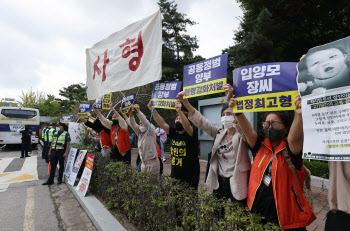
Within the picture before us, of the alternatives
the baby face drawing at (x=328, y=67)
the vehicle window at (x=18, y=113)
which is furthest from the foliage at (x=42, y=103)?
the baby face drawing at (x=328, y=67)

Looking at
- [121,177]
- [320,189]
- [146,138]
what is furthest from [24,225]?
[320,189]

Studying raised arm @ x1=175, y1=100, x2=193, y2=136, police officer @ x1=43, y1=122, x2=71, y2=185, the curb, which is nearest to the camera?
raised arm @ x1=175, y1=100, x2=193, y2=136

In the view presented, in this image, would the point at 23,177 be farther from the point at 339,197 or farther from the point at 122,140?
the point at 339,197

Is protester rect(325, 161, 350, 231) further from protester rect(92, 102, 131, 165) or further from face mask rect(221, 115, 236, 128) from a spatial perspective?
protester rect(92, 102, 131, 165)

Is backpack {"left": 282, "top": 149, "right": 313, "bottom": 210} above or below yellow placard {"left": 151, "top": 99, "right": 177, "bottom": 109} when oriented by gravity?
below

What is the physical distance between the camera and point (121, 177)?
3662mm

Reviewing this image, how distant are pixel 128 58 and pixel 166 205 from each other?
8.74 ft

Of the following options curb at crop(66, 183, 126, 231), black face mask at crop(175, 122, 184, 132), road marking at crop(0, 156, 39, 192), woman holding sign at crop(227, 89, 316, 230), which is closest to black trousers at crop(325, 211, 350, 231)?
woman holding sign at crop(227, 89, 316, 230)

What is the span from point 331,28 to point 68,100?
1511 inches

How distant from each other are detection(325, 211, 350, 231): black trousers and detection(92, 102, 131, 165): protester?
150 inches

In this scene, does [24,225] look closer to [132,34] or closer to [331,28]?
[132,34]

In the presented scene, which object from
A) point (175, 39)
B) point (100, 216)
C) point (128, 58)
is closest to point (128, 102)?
point (128, 58)

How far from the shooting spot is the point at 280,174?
1.74m

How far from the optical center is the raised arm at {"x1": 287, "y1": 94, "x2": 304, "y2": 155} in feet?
5.03
